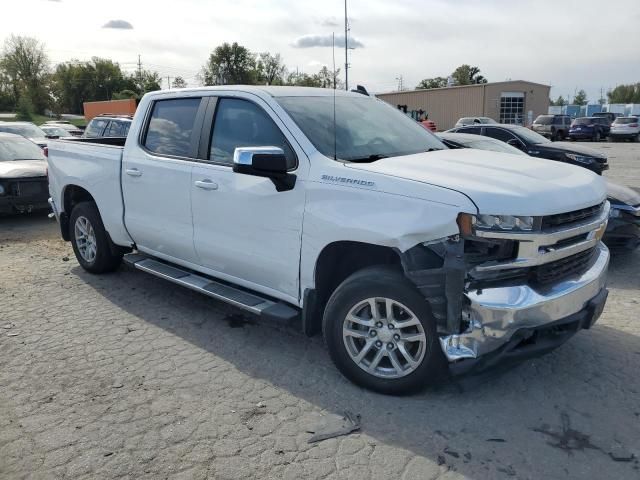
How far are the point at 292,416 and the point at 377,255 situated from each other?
114 cm

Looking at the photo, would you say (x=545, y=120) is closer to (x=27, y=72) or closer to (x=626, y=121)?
(x=626, y=121)

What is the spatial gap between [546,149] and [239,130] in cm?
995

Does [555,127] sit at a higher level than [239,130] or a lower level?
lower

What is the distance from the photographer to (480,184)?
3.17 m

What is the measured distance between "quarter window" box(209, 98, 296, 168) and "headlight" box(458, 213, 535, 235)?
1427 mm

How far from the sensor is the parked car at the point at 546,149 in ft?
40.2

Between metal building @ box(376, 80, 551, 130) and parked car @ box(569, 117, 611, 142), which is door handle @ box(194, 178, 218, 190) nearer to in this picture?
parked car @ box(569, 117, 611, 142)

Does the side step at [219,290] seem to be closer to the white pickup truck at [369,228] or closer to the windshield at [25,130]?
the white pickup truck at [369,228]

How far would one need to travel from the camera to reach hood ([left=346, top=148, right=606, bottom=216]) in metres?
3.04

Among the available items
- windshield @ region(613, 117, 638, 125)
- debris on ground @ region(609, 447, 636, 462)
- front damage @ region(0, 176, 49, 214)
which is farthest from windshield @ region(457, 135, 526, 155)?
windshield @ region(613, 117, 638, 125)

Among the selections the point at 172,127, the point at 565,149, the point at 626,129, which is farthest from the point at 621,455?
the point at 626,129

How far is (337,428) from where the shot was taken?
3.24 metres

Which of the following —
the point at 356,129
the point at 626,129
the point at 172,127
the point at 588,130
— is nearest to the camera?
the point at 356,129

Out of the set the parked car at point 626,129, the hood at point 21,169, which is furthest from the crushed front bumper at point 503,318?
the parked car at point 626,129
